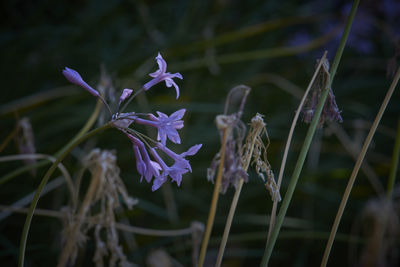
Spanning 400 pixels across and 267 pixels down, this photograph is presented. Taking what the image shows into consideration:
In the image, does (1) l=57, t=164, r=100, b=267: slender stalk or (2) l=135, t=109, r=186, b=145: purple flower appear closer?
(2) l=135, t=109, r=186, b=145: purple flower

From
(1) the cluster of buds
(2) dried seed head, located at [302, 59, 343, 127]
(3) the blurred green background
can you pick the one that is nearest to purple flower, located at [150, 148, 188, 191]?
(1) the cluster of buds

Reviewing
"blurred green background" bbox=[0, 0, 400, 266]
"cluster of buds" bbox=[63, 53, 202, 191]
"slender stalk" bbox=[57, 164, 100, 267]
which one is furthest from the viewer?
"blurred green background" bbox=[0, 0, 400, 266]

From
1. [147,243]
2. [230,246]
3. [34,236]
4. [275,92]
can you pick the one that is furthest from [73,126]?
[275,92]

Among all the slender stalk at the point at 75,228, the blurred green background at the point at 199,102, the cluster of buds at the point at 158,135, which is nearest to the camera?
the cluster of buds at the point at 158,135

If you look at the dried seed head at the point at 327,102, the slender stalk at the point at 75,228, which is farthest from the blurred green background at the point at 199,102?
the dried seed head at the point at 327,102

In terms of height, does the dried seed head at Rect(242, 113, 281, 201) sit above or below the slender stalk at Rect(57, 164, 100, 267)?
above

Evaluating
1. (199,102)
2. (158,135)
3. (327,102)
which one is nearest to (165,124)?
(158,135)

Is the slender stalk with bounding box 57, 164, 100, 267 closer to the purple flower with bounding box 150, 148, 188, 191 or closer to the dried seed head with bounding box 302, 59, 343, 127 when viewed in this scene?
the purple flower with bounding box 150, 148, 188, 191

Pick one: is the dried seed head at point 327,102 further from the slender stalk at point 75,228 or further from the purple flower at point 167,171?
the slender stalk at point 75,228

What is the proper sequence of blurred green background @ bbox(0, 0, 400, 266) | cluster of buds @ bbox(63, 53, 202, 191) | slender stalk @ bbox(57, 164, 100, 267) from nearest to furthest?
cluster of buds @ bbox(63, 53, 202, 191) → slender stalk @ bbox(57, 164, 100, 267) → blurred green background @ bbox(0, 0, 400, 266)

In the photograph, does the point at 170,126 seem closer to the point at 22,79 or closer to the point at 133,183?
the point at 133,183
